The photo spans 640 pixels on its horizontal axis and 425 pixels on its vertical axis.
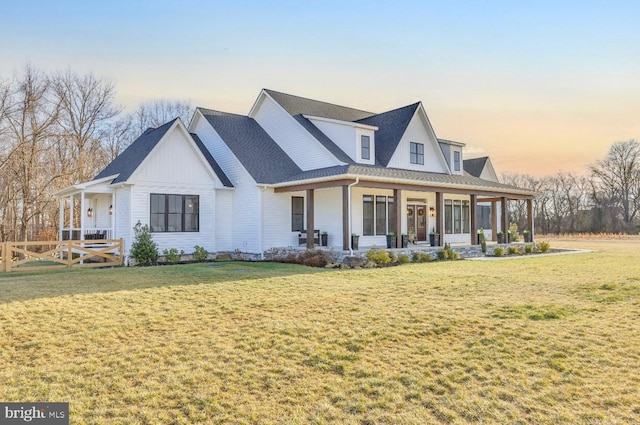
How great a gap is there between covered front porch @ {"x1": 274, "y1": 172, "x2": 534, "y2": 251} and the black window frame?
1462 millimetres

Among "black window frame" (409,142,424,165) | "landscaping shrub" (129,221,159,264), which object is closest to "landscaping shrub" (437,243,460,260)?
"black window frame" (409,142,424,165)

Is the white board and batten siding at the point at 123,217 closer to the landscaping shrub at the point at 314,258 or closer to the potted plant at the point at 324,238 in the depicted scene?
the landscaping shrub at the point at 314,258

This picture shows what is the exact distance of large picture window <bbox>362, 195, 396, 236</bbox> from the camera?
1870 cm

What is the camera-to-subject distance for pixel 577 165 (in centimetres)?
5372

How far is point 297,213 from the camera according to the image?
61.2ft

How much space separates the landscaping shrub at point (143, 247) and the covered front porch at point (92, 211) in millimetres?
1630

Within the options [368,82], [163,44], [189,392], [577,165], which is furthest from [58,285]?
[577,165]

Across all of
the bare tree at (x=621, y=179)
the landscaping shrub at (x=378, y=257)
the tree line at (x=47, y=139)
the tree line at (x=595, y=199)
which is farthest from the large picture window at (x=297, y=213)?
the bare tree at (x=621, y=179)

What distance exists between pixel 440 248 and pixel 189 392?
14542mm

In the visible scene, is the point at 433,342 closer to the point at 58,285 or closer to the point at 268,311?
the point at 268,311

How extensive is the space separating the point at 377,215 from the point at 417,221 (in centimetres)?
320

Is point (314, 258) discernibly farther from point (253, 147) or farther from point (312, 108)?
point (312, 108)

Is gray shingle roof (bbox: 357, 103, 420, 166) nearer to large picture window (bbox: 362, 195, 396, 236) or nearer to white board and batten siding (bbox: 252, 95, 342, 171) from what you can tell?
large picture window (bbox: 362, 195, 396, 236)

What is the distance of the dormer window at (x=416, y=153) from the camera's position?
2016cm
